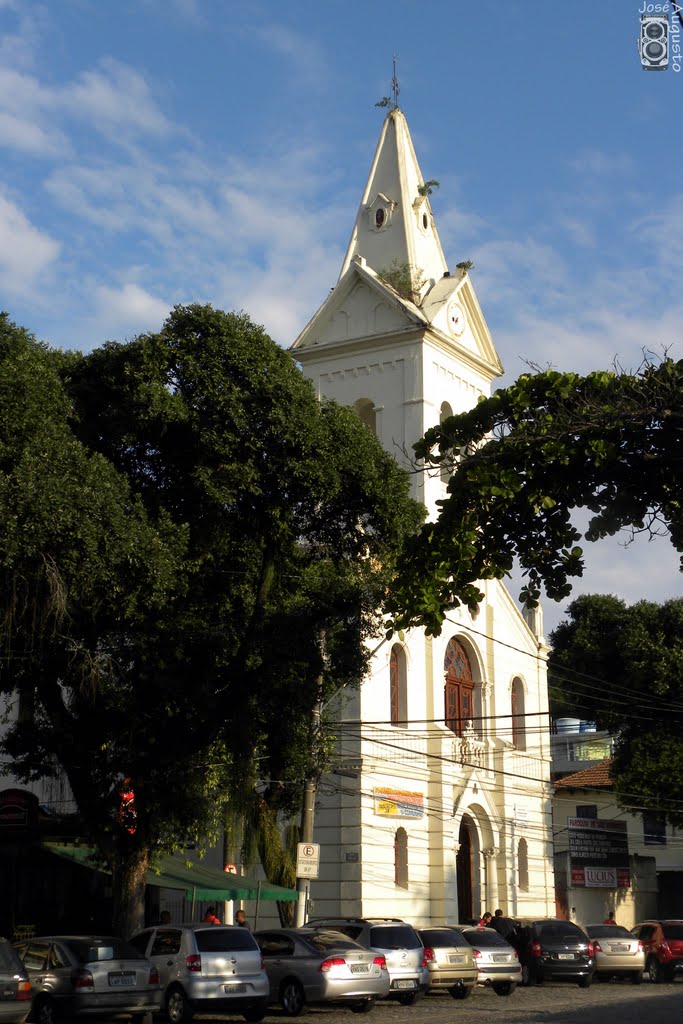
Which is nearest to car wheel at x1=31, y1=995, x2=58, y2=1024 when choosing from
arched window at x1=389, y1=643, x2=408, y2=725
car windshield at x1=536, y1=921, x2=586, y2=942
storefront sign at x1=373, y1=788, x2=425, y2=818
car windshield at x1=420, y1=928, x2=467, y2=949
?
car windshield at x1=420, y1=928, x2=467, y2=949

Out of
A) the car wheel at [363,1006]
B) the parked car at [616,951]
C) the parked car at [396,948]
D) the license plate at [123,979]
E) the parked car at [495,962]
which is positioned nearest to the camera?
the license plate at [123,979]

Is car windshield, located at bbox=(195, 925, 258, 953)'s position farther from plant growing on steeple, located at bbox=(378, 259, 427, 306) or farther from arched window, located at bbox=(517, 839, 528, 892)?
plant growing on steeple, located at bbox=(378, 259, 427, 306)

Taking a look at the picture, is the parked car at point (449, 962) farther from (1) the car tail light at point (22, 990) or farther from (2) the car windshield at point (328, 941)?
(1) the car tail light at point (22, 990)

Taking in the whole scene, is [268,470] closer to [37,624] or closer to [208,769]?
[37,624]

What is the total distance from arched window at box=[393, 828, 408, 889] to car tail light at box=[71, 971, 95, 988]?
61.8ft

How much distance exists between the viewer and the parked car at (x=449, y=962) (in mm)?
23781

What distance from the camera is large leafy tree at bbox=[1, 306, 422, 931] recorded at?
848 inches

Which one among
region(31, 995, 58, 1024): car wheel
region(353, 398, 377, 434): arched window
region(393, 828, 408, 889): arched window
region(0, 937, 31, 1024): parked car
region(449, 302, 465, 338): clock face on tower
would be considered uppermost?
region(449, 302, 465, 338): clock face on tower

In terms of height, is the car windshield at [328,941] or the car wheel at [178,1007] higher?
the car windshield at [328,941]

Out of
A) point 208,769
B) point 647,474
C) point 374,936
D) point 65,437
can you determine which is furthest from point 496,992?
point 647,474

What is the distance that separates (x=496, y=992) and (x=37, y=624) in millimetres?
12755

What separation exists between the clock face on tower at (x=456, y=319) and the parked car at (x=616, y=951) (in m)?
19.6

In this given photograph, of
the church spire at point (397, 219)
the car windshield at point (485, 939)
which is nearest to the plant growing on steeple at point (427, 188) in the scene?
the church spire at point (397, 219)

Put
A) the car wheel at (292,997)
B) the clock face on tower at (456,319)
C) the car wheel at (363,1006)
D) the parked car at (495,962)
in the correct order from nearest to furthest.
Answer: the car wheel at (292,997) < the car wheel at (363,1006) < the parked car at (495,962) < the clock face on tower at (456,319)
